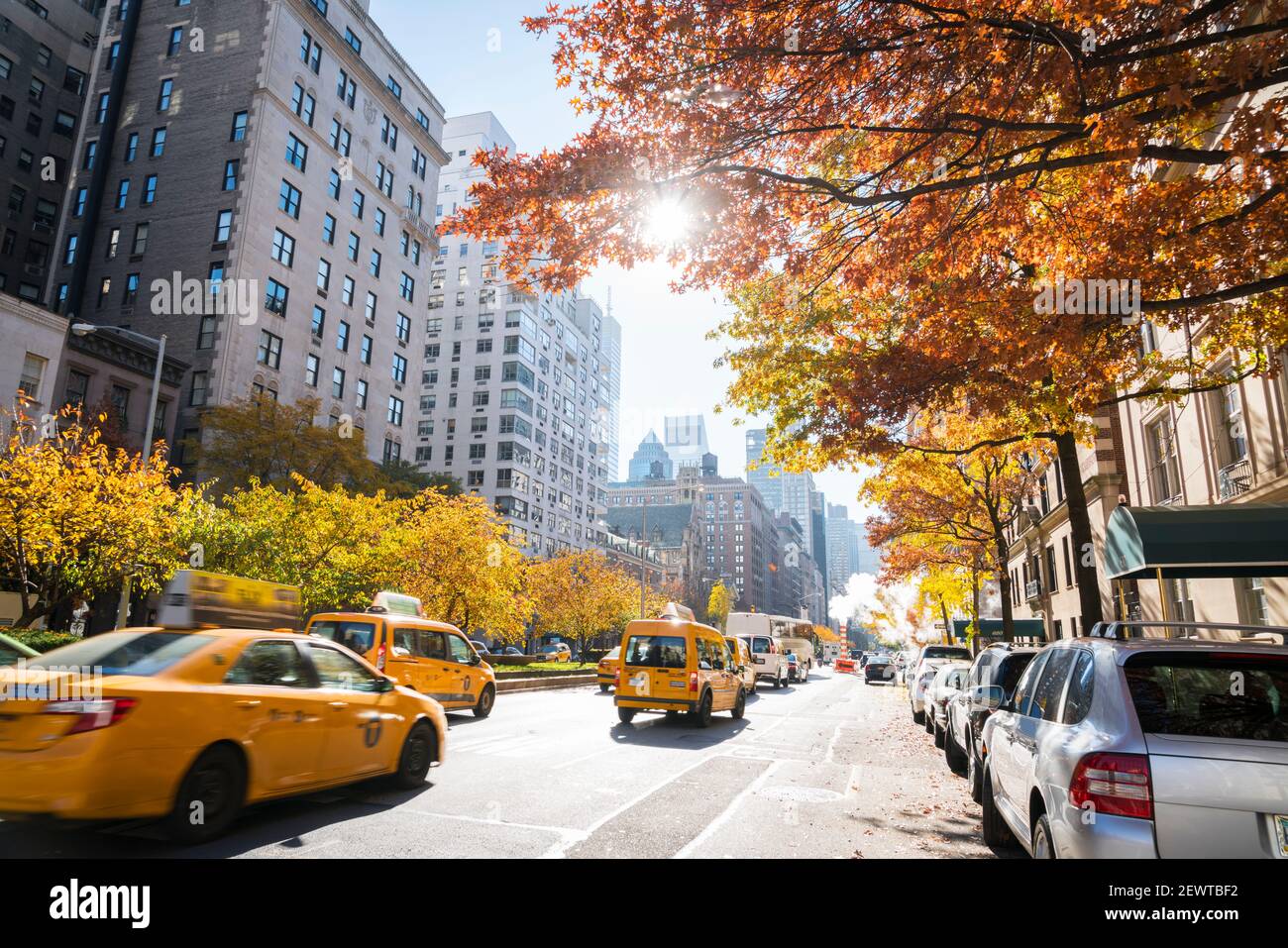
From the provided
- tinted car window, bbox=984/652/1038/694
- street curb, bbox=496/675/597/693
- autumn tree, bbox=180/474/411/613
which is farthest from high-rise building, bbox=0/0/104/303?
tinted car window, bbox=984/652/1038/694

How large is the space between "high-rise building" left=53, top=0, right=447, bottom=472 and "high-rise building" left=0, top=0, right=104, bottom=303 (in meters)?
3.67

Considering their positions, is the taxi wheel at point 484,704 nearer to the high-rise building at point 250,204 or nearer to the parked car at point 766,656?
the parked car at point 766,656

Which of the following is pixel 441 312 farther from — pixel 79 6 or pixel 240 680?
pixel 240 680

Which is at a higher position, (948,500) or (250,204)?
(250,204)

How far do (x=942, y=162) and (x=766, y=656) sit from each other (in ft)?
92.4

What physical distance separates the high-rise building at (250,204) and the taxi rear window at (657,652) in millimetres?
24697

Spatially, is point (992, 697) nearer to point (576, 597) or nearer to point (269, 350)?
point (269, 350)

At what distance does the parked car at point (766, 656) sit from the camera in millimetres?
34094

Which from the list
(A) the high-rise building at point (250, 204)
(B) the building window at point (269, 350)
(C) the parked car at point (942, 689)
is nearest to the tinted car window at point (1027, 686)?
(C) the parked car at point (942, 689)

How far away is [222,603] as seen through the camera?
9414 millimetres

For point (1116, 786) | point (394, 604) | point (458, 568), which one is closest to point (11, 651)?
point (394, 604)

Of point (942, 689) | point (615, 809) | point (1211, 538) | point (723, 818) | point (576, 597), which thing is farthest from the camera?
point (576, 597)

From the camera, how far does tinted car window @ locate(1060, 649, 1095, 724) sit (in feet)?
14.7
